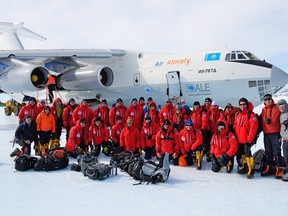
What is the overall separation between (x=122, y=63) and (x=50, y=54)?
281cm

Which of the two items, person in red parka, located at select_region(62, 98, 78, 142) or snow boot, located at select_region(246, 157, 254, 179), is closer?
snow boot, located at select_region(246, 157, 254, 179)

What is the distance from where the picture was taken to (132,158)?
5.79 meters

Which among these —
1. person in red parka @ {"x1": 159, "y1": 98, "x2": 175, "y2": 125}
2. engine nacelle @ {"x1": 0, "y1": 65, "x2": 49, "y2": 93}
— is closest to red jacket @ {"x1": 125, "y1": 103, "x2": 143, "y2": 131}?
person in red parka @ {"x1": 159, "y1": 98, "x2": 175, "y2": 125}

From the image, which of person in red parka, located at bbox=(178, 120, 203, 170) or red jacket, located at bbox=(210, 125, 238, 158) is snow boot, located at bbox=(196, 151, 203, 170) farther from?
red jacket, located at bbox=(210, 125, 238, 158)

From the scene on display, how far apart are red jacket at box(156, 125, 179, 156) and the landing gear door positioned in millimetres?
4506

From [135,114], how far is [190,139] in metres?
2.27

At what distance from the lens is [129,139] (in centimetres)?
652

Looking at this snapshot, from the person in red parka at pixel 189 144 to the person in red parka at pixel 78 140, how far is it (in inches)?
88.8

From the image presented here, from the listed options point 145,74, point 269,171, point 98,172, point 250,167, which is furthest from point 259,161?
point 145,74

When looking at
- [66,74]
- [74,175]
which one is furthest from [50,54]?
[74,175]

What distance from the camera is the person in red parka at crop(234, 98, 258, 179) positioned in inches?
204

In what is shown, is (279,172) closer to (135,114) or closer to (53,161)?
(135,114)

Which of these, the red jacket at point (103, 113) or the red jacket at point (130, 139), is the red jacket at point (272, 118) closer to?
the red jacket at point (130, 139)

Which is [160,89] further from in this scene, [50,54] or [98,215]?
[98,215]
